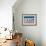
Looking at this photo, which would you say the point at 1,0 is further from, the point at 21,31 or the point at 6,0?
the point at 21,31

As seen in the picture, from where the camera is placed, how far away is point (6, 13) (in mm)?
4699

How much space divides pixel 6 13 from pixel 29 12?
1.48 meters

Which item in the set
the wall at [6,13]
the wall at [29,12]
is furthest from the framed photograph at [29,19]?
the wall at [6,13]

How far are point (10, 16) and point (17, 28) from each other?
1.26 m

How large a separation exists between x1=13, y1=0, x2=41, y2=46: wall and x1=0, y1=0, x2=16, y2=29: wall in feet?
3.66

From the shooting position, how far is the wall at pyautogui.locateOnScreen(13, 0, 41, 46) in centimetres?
582

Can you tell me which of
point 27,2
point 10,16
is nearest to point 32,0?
point 27,2

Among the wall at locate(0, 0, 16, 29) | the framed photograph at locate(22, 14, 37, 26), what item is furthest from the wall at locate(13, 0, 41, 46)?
the wall at locate(0, 0, 16, 29)

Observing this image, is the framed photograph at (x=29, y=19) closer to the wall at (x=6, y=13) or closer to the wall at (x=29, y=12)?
the wall at (x=29, y=12)

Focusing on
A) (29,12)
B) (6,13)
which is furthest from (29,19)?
(6,13)

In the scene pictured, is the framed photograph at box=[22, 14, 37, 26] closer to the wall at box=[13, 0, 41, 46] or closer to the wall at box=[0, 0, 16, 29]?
the wall at box=[13, 0, 41, 46]

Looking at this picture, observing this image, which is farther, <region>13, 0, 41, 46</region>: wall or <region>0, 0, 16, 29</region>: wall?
<region>13, 0, 41, 46</region>: wall

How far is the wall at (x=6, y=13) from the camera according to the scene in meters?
4.66

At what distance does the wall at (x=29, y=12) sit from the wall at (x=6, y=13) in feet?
3.66
